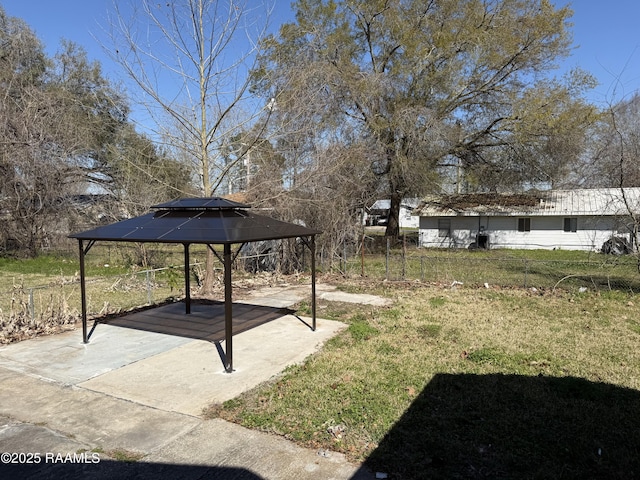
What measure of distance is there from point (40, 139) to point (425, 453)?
1820 centimetres

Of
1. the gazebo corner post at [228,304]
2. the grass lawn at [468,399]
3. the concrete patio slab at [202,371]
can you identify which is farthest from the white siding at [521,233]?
the gazebo corner post at [228,304]

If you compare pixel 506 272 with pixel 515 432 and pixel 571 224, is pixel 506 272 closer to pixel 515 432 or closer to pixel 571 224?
pixel 515 432

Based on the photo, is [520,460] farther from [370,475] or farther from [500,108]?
[500,108]

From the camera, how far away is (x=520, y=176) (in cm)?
2116

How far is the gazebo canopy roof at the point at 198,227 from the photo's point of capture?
17.6 ft

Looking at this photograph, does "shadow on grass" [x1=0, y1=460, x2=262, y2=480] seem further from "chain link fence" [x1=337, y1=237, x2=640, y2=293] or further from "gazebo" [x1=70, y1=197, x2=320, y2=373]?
"chain link fence" [x1=337, y1=237, x2=640, y2=293]

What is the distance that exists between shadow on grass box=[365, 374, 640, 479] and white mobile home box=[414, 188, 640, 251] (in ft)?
69.6

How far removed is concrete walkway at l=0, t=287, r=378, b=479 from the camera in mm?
3398

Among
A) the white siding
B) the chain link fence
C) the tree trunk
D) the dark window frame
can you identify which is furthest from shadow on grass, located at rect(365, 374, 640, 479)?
the dark window frame

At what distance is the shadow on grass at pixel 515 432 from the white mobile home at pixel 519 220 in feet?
69.6

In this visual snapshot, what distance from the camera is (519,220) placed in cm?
2503

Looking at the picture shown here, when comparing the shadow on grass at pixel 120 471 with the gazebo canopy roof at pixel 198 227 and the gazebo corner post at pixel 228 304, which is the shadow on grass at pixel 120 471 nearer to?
the gazebo corner post at pixel 228 304

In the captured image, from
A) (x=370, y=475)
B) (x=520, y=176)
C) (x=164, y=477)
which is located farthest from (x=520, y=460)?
(x=520, y=176)

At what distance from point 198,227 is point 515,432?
4335 millimetres
